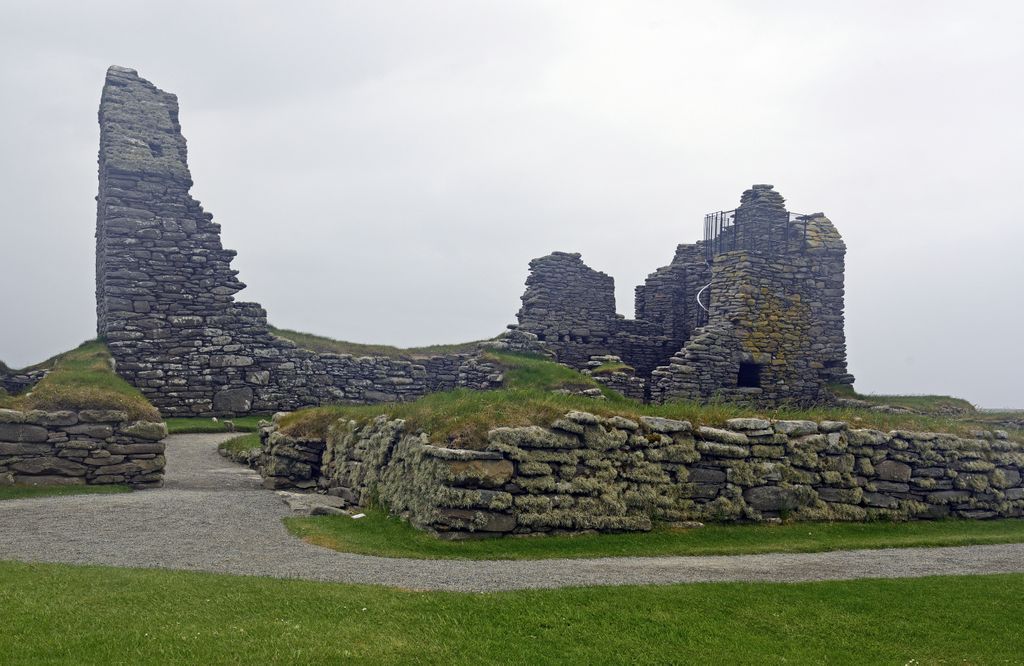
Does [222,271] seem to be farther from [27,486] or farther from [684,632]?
[684,632]

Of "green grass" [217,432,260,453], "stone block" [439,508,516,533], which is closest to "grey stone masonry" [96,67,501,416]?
"green grass" [217,432,260,453]

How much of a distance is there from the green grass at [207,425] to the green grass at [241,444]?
2.25m

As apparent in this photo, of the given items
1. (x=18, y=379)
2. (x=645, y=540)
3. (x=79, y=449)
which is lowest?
(x=645, y=540)

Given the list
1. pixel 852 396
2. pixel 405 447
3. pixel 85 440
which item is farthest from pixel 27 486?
pixel 852 396

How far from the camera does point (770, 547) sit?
13.8 m

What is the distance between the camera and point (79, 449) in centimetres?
1845

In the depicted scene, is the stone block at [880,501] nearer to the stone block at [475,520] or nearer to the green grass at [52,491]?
the stone block at [475,520]

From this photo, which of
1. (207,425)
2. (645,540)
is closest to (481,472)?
(645,540)

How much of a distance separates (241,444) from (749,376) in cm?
2028

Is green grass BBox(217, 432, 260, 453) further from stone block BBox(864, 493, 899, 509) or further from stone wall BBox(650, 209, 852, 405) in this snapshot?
stone block BBox(864, 493, 899, 509)

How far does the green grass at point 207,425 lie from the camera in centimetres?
2661

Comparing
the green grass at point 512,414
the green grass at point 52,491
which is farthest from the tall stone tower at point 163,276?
the green grass at point 52,491

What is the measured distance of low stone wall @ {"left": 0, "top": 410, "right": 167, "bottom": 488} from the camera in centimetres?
1781

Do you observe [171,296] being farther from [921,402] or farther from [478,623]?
[921,402]
